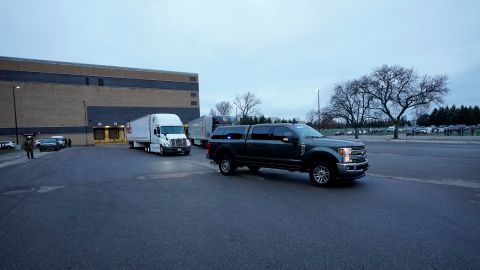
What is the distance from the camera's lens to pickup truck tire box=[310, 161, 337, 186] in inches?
349

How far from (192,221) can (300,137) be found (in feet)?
16.8

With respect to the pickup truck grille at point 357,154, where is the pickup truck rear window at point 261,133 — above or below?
above

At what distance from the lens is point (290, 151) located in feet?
32.3

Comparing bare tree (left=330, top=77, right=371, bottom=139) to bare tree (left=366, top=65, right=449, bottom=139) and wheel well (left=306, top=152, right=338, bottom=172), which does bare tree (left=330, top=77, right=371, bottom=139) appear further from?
wheel well (left=306, top=152, right=338, bottom=172)

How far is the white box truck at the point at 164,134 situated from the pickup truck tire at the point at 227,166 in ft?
36.9

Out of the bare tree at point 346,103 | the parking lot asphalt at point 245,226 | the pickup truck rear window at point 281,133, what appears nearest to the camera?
the parking lot asphalt at point 245,226

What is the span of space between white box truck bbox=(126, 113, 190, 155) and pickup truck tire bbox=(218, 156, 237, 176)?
11252mm

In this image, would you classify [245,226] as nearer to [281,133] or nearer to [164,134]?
[281,133]

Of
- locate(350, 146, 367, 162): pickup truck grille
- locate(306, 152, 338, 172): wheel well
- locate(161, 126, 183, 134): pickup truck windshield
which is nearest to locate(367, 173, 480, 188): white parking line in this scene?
locate(350, 146, 367, 162): pickup truck grille

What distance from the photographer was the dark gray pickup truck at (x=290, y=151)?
881 cm

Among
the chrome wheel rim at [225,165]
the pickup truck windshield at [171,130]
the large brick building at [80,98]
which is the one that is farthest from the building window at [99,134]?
the chrome wheel rim at [225,165]

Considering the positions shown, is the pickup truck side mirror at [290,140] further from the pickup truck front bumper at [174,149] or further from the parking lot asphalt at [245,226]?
the pickup truck front bumper at [174,149]

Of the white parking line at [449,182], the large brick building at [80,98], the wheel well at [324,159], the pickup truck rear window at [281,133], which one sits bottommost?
the white parking line at [449,182]

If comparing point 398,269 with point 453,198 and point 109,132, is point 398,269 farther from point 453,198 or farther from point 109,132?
point 109,132
